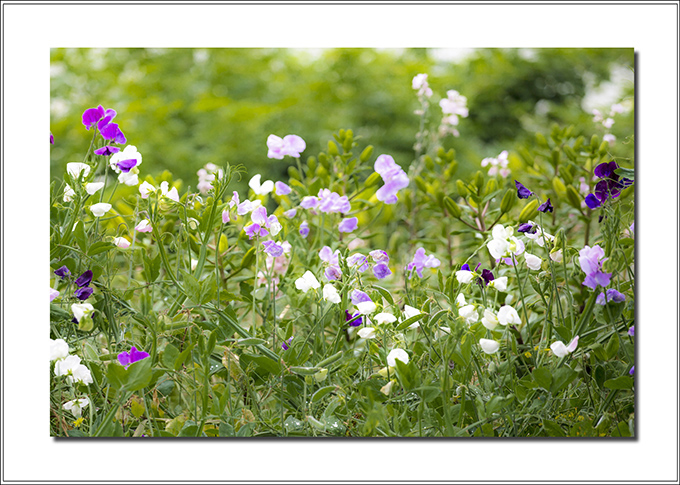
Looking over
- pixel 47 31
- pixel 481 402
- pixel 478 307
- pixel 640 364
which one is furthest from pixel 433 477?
pixel 47 31

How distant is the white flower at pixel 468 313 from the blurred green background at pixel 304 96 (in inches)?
100

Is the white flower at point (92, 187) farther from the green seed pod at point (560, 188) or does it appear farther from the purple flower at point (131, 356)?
the green seed pod at point (560, 188)

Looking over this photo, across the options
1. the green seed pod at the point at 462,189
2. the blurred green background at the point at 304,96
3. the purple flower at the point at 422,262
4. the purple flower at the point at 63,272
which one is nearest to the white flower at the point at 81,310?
the purple flower at the point at 63,272

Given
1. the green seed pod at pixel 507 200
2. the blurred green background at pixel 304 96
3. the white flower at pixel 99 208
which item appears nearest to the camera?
the white flower at pixel 99 208

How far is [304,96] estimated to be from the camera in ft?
12.3

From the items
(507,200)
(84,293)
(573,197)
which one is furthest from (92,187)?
(573,197)

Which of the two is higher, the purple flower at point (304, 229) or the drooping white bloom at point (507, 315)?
the purple flower at point (304, 229)

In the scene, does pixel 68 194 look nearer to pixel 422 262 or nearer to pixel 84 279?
pixel 84 279

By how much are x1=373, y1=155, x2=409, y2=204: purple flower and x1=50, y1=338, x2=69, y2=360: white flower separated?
543 mm

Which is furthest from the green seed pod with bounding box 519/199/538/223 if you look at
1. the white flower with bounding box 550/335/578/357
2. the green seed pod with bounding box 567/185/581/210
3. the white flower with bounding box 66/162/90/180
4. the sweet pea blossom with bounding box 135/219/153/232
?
→ the white flower with bounding box 66/162/90/180

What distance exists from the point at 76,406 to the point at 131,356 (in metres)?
0.13

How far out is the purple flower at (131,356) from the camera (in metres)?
0.76

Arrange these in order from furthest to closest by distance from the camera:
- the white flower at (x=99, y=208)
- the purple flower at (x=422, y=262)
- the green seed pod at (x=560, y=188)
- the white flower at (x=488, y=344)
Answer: the green seed pod at (x=560, y=188) → the purple flower at (x=422, y=262) → the white flower at (x=99, y=208) → the white flower at (x=488, y=344)

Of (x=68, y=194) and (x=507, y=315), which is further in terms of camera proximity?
(x=68, y=194)
